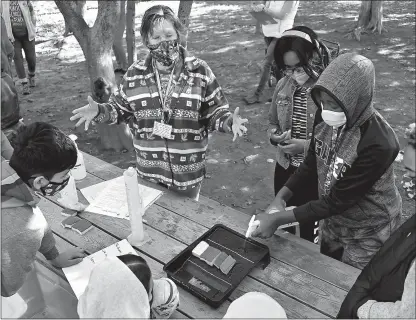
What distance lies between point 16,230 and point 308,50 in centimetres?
181

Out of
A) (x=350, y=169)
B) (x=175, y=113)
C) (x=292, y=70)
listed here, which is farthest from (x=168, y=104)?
(x=350, y=169)

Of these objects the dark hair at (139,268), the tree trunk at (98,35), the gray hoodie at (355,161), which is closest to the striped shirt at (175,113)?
the gray hoodie at (355,161)

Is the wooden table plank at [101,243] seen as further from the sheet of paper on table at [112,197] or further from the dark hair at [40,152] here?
the dark hair at [40,152]

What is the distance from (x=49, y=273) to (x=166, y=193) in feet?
2.70

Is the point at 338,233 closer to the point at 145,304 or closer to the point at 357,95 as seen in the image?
the point at 357,95

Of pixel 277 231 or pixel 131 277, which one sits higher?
pixel 131 277

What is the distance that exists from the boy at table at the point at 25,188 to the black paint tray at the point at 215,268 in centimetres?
61

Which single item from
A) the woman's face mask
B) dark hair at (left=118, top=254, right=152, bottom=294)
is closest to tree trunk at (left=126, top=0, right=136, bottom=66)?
the woman's face mask

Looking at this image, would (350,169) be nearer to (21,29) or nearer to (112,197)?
(112,197)

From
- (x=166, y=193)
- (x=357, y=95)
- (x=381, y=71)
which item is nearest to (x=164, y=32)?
(x=166, y=193)

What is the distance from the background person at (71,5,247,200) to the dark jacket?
1.13 meters

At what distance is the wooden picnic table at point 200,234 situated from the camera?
182cm

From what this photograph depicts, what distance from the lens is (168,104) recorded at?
2.56 meters

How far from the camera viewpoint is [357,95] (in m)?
1.88
